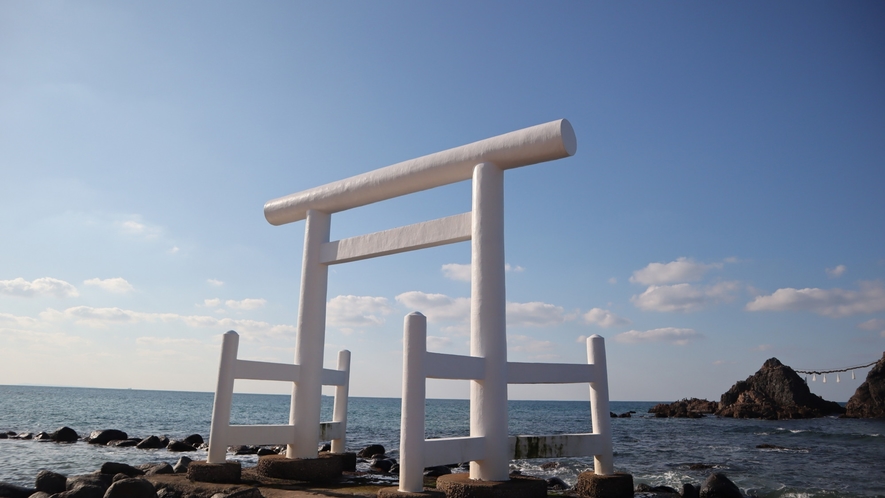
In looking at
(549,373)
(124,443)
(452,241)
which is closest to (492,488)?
(549,373)

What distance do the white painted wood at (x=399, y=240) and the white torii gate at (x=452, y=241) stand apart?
0.6 inches

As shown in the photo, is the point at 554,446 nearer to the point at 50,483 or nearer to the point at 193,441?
the point at 50,483

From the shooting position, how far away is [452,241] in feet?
26.9

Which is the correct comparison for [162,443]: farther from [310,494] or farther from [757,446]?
[757,446]

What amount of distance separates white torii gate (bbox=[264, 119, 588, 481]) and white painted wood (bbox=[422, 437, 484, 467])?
0.59ft

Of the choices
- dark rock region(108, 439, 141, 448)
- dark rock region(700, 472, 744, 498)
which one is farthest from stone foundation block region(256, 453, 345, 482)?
dark rock region(108, 439, 141, 448)

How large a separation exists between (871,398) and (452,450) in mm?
53050

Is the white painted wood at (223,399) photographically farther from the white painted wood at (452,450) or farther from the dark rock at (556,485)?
the dark rock at (556,485)

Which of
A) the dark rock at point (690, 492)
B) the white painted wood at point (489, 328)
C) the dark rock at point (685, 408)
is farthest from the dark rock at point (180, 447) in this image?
the dark rock at point (685, 408)

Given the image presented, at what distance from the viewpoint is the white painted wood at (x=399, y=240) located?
8094mm

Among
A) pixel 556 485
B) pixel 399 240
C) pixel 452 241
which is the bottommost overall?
pixel 556 485

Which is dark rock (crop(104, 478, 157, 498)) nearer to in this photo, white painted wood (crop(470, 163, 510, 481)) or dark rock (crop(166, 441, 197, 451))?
white painted wood (crop(470, 163, 510, 481))

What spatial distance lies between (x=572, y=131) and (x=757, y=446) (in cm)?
2228

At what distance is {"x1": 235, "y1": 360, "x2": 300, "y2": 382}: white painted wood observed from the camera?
8602mm
